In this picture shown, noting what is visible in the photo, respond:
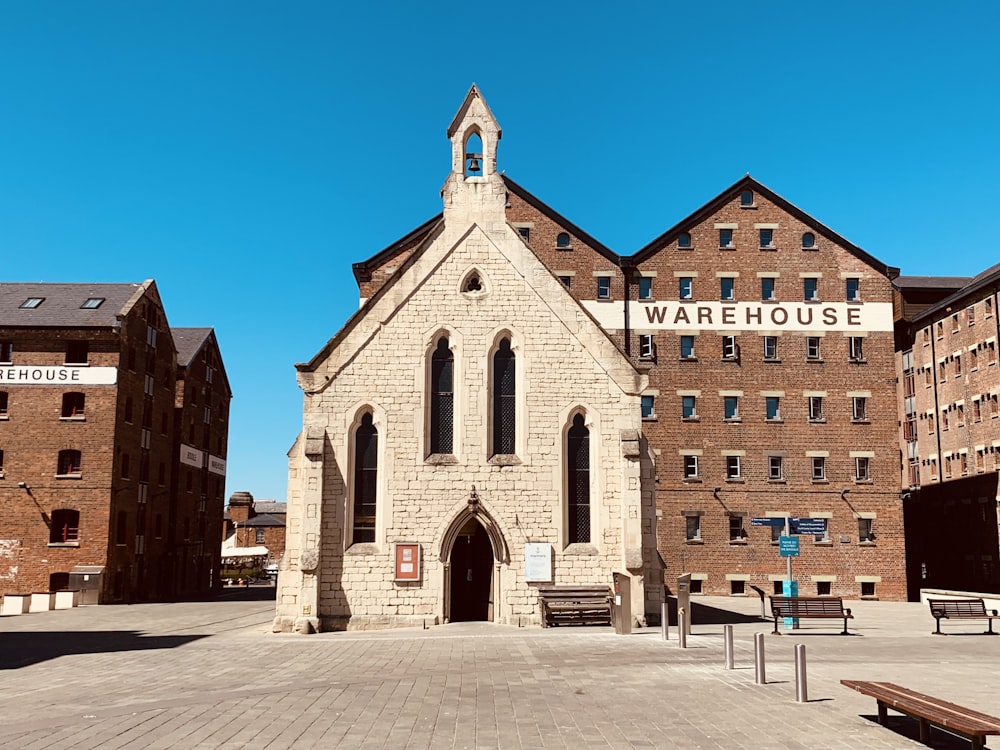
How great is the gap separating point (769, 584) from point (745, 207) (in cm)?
1788

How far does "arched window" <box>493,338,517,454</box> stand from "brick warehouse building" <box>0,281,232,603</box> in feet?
78.8

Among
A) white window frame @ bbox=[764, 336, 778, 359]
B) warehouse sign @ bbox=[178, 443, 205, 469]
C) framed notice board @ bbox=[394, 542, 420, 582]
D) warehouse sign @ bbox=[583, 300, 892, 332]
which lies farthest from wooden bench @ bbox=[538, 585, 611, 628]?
warehouse sign @ bbox=[178, 443, 205, 469]

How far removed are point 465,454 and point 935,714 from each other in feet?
56.5

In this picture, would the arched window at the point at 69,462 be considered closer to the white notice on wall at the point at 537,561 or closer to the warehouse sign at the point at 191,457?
the warehouse sign at the point at 191,457

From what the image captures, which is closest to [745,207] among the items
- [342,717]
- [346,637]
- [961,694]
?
[346,637]

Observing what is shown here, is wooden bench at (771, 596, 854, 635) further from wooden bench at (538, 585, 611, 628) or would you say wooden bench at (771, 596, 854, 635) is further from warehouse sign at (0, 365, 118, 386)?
warehouse sign at (0, 365, 118, 386)

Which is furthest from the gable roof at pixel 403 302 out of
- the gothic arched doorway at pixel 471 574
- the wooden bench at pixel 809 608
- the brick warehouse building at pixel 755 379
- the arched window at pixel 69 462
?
the arched window at pixel 69 462

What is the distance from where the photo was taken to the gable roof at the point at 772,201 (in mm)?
43938

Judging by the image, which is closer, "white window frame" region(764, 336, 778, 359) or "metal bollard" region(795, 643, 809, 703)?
"metal bollard" region(795, 643, 809, 703)

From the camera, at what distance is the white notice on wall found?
24781mm

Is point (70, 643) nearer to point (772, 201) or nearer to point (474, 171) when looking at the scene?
point (474, 171)

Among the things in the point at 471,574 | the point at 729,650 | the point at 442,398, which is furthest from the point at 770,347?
the point at 729,650

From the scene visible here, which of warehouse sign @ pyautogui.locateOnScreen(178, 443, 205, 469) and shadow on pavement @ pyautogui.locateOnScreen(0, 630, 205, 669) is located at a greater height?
warehouse sign @ pyautogui.locateOnScreen(178, 443, 205, 469)

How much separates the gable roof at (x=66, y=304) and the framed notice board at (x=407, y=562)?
24.8 metres
